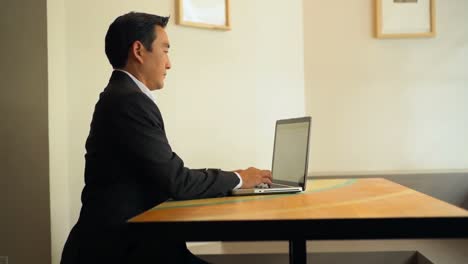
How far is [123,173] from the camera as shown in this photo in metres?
1.33

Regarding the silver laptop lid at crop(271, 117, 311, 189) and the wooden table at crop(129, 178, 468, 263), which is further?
the silver laptop lid at crop(271, 117, 311, 189)

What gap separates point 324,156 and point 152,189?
1.93m

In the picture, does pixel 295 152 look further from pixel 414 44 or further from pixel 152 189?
pixel 414 44

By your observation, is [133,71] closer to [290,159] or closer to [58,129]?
[290,159]

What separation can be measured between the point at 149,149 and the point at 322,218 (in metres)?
0.52

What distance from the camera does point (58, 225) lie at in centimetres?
222

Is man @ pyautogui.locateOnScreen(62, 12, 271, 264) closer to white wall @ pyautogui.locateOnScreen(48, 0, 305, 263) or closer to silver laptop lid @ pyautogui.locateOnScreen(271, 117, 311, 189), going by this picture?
silver laptop lid @ pyautogui.locateOnScreen(271, 117, 311, 189)

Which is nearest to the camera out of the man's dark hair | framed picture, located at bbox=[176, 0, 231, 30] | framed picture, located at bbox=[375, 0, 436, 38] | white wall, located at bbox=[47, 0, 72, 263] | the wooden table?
the wooden table

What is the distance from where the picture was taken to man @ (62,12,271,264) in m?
1.28

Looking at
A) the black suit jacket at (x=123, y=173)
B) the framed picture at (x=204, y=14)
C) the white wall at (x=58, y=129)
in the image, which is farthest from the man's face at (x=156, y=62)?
the framed picture at (x=204, y=14)

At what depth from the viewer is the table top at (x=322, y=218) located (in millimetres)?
959

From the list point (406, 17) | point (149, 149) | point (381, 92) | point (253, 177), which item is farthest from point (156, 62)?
point (406, 17)

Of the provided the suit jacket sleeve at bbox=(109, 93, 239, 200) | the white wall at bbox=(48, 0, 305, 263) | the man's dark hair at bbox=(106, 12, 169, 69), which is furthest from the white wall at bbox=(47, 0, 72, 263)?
the suit jacket sleeve at bbox=(109, 93, 239, 200)

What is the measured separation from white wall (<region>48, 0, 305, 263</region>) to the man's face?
2.95 ft
